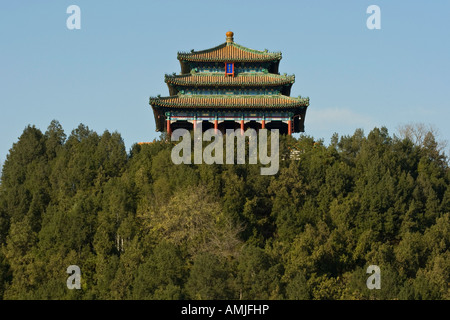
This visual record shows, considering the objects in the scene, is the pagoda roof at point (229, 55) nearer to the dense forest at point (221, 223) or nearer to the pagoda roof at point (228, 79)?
the pagoda roof at point (228, 79)

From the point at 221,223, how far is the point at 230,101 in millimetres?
16139

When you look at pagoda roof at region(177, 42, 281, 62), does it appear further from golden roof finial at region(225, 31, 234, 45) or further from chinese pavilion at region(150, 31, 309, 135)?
golden roof finial at region(225, 31, 234, 45)

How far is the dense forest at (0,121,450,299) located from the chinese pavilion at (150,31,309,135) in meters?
6.11

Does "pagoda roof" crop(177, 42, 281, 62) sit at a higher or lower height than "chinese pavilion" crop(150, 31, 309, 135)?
higher

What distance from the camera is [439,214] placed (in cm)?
4909

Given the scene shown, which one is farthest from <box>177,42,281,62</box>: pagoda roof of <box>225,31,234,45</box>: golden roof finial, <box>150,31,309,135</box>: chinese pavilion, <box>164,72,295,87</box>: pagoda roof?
<box>164,72,295,87</box>: pagoda roof

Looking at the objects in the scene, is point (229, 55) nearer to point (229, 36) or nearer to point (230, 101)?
point (229, 36)

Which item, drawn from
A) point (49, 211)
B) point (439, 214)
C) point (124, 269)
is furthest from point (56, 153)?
point (439, 214)

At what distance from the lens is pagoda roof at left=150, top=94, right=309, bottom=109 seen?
59.0 m

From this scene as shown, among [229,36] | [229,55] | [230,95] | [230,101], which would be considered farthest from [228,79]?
[229,36]

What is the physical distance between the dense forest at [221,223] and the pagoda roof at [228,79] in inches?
301

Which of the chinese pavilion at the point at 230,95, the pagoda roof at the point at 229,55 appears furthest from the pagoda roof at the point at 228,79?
the pagoda roof at the point at 229,55

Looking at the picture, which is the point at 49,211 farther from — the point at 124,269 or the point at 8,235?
the point at 124,269

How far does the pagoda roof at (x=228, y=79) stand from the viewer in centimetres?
6031
